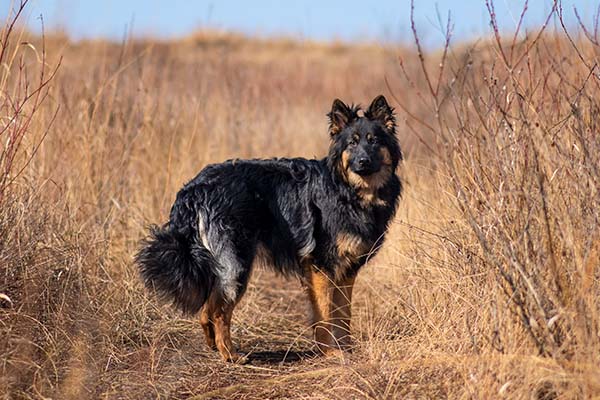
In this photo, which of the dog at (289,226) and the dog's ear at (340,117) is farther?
the dog's ear at (340,117)

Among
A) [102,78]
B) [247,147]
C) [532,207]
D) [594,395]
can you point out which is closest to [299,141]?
[247,147]

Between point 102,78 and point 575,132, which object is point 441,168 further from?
point 102,78

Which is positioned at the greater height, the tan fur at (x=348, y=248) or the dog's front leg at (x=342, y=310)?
the tan fur at (x=348, y=248)

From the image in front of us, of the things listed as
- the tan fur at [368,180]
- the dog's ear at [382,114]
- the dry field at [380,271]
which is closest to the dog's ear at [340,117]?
the dog's ear at [382,114]

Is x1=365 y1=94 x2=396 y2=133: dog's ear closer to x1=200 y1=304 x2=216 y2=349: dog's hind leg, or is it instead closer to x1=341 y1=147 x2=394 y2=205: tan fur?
x1=341 y1=147 x2=394 y2=205: tan fur

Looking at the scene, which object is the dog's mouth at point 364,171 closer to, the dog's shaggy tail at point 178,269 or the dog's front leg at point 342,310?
the dog's front leg at point 342,310

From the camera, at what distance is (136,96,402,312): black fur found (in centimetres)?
494

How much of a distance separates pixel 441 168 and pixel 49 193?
3.07m

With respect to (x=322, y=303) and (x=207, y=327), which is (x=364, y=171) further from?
(x=207, y=327)

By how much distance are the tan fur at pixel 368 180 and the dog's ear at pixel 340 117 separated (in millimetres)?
221

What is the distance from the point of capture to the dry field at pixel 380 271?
12.0 feet

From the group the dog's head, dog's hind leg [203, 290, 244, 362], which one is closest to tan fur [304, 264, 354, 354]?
dog's hind leg [203, 290, 244, 362]

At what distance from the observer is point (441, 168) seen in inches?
234

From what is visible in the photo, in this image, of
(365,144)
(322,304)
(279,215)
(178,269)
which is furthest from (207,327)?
(365,144)
